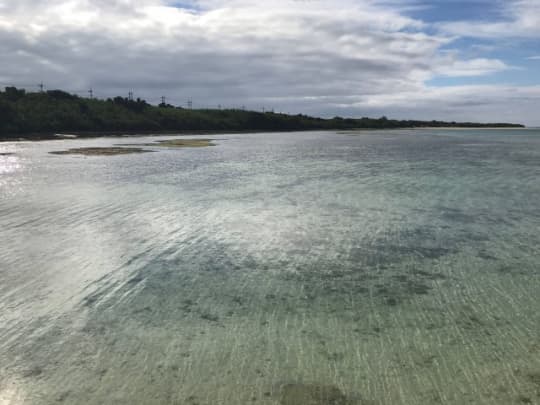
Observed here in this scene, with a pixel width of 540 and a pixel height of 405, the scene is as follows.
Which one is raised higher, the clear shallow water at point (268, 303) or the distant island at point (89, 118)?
the distant island at point (89, 118)

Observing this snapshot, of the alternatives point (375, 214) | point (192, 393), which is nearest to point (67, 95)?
point (375, 214)

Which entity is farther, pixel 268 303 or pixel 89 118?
pixel 89 118

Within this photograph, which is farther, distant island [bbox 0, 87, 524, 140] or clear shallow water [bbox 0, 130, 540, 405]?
distant island [bbox 0, 87, 524, 140]

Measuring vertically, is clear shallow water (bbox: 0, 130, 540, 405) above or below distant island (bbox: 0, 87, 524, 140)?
below

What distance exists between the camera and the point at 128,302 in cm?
975

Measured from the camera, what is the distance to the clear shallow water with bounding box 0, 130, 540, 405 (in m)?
6.63

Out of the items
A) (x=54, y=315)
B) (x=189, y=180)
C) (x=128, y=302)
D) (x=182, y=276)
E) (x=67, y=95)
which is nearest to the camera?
(x=54, y=315)

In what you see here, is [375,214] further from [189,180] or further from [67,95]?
[67,95]

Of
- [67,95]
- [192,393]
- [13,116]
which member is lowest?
[192,393]

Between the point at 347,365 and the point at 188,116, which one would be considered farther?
the point at 188,116

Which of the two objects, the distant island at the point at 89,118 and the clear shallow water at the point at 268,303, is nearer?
the clear shallow water at the point at 268,303

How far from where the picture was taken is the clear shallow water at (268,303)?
21.8 feet

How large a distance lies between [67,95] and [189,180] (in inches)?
4782

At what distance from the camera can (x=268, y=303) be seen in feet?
31.8
